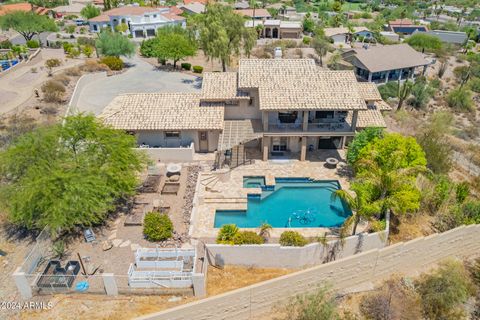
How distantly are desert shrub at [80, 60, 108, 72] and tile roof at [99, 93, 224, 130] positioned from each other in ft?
66.1

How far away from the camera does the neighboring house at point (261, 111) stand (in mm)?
30391

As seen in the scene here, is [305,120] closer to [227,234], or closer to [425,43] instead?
[227,234]

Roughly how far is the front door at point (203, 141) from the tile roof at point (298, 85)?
17.6ft

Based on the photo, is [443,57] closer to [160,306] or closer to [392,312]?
[392,312]

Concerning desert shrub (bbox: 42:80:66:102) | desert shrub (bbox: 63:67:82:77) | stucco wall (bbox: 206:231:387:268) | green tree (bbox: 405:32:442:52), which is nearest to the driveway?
desert shrub (bbox: 42:80:66:102)

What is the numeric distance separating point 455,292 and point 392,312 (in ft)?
11.9

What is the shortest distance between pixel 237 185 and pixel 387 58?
43.7m

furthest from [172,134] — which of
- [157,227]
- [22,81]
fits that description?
[22,81]

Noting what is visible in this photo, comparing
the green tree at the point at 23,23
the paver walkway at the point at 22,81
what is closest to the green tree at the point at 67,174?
the paver walkway at the point at 22,81

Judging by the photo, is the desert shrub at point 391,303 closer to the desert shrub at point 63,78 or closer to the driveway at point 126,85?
the driveway at point 126,85

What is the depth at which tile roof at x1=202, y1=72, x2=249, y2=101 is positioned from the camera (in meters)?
33.0

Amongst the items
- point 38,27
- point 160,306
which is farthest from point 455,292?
point 38,27

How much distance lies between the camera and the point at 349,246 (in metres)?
22.5

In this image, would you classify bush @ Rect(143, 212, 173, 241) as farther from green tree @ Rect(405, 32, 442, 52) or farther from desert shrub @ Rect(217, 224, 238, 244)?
green tree @ Rect(405, 32, 442, 52)
